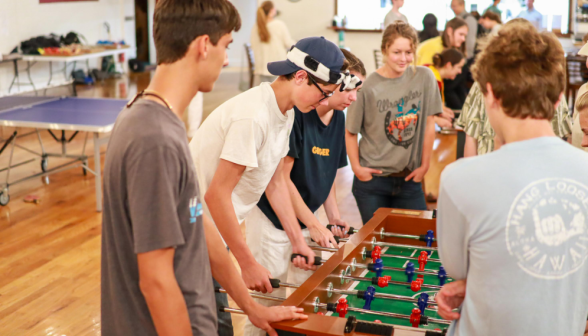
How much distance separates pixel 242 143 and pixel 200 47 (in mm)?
651

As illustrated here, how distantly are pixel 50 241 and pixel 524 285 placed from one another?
4.09m

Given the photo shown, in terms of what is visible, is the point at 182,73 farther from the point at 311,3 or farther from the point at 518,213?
the point at 311,3

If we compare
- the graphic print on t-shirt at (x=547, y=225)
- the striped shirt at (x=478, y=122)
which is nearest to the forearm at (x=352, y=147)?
the striped shirt at (x=478, y=122)

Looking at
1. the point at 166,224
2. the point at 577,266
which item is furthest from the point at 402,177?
the point at 166,224

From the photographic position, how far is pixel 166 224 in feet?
3.84

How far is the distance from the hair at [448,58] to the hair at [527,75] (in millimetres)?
4162

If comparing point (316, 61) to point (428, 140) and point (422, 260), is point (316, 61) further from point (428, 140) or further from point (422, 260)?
point (428, 140)

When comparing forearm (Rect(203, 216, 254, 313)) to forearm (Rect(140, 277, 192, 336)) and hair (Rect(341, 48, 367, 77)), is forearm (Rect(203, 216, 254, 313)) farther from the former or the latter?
hair (Rect(341, 48, 367, 77))

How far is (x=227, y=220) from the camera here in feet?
6.28

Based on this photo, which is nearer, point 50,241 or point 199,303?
point 199,303

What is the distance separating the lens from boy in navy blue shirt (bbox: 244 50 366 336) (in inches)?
94.1

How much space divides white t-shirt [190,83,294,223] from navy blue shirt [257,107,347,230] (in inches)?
7.8

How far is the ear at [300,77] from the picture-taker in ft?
6.58

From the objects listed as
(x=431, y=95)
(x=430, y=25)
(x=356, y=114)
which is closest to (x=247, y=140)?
(x=356, y=114)
